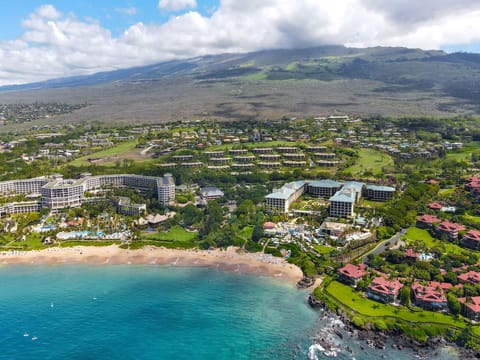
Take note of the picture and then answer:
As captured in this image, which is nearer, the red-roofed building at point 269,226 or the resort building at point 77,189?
the red-roofed building at point 269,226

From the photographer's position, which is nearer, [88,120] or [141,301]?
[141,301]

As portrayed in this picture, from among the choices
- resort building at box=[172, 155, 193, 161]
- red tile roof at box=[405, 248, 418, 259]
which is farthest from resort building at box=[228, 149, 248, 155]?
red tile roof at box=[405, 248, 418, 259]

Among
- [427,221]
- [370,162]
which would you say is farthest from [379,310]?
[370,162]

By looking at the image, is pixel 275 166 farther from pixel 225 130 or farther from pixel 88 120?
Result: pixel 88 120

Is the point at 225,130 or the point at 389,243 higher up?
the point at 225,130

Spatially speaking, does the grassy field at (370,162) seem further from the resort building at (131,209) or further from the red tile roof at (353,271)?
the resort building at (131,209)

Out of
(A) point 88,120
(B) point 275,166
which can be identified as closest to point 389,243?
(B) point 275,166

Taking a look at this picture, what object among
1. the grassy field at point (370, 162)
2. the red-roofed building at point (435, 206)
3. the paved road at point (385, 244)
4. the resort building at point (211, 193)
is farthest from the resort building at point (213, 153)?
the paved road at point (385, 244)
